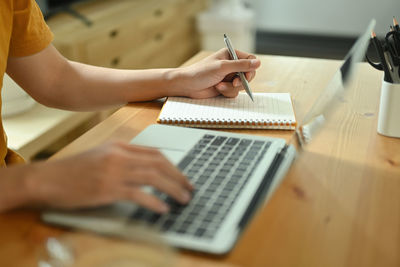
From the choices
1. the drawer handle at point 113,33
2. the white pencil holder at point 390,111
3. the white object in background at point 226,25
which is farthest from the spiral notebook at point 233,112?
the white object in background at point 226,25

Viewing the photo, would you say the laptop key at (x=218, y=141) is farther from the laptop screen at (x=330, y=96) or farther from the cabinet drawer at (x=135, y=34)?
the cabinet drawer at (x=135, y=34)

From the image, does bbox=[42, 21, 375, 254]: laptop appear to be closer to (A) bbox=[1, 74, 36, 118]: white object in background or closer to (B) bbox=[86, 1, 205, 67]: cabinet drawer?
(A) bbox=[1, 74, 36, 118]: white object in background

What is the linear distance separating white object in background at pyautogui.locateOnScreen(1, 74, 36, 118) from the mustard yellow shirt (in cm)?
68

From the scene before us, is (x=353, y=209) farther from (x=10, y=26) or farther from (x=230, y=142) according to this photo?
(x=10, y=26)

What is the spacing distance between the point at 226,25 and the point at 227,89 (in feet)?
8.04

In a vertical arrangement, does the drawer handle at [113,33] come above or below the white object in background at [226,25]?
above

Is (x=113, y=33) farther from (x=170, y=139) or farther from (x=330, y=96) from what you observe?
(x=170, y=139)

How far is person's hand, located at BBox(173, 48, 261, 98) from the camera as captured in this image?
94 cm

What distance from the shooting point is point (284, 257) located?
521mm

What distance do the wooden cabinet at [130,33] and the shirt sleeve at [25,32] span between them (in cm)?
126

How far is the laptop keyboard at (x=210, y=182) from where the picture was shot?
0.54 metres

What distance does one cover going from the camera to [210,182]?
628 millimetres

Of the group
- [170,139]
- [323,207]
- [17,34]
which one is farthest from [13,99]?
[323,207]

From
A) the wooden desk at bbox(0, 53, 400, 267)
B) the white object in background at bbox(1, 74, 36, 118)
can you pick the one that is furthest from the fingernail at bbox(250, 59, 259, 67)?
the white object in background at bbox(1, 74, 36, 118)
